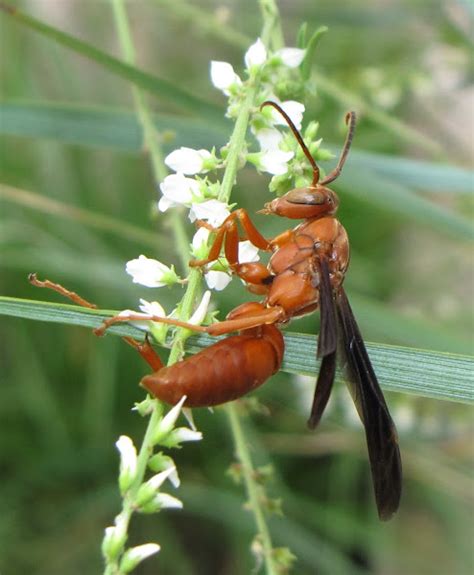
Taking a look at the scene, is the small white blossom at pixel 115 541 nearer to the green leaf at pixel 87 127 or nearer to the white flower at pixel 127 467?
the white flower at pixel 127 467

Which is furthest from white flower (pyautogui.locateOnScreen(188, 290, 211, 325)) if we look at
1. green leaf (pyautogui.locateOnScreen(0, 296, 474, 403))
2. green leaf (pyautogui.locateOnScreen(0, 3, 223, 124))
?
green leaf (pyautogui.locateOnScreen(0, 3, 223, 124))

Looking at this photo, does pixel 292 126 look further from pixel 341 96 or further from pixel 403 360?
pixel 341 96

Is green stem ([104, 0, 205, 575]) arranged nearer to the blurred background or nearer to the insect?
the insect

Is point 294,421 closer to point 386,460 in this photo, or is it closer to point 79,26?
point 386,460

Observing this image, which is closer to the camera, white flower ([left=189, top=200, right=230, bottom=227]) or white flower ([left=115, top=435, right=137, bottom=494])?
white flower ([left=115, top=435, right=137, bottom=494])

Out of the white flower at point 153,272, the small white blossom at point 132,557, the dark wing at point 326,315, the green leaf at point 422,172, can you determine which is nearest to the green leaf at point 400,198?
the green leaf at point 422,172

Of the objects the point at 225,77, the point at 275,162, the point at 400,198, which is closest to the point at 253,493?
the point at 275,162

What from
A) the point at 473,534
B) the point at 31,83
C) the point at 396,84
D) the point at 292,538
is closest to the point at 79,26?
the point at 31,83

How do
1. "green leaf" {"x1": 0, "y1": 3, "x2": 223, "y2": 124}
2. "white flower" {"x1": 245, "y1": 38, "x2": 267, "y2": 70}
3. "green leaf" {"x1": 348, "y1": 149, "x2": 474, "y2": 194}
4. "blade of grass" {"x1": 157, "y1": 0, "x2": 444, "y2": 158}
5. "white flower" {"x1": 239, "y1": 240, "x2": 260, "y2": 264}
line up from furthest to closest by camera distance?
"blade of grass" {"x1": 157, "y1": 0, "x2": 444, "y2": 158} < "green leaf" {"x1": 348, "y1": 149, "x2": 474, "y2": 194} < "green leaf" {"x1": 0, "y1": 3, "x2": 223, "y2": 124} < "white flower" {"x1": 239, "y1": 240, "x2": 260, "y2": 264} < "white flower" {"x1": 245, "y1": 38, "x2": 267, "y2": 70}

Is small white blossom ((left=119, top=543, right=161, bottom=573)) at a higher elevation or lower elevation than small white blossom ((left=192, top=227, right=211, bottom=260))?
lower
